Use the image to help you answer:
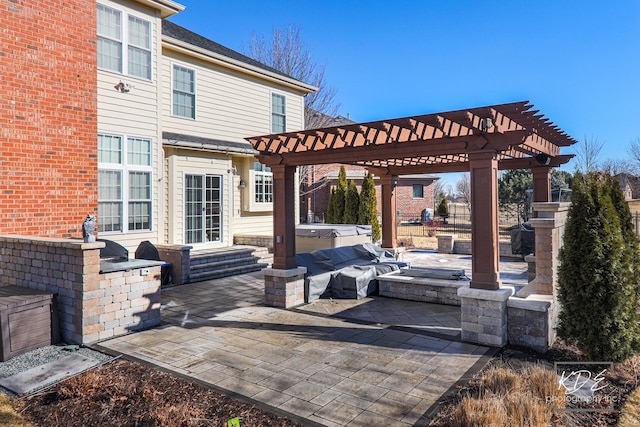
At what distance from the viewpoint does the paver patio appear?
3.85m

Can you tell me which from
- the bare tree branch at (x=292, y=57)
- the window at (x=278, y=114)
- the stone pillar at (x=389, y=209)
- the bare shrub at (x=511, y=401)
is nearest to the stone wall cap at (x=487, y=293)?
the bare shrub at (x=511, y=401)

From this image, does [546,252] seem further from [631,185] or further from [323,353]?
[631,185]

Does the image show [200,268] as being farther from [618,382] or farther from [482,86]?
[482,86]

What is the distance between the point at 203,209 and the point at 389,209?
18.2ft

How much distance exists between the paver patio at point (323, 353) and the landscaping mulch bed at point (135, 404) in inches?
8.8

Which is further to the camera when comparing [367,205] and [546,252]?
[367,205]

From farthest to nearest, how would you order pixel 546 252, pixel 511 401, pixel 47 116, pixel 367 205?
pixel 367 205 → pixel 47 116 → pixel 546 252 → pixel 511 401

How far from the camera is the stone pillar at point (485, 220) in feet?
18.2

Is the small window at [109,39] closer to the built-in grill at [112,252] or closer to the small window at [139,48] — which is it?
the small window at [139,48]

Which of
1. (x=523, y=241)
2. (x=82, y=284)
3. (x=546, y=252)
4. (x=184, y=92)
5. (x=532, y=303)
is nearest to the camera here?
(x=532, y=303)

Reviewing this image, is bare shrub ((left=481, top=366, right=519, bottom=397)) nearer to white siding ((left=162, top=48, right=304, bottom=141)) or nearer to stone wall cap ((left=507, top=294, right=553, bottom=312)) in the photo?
stone wall cap ((left=507, top=294, right=553, bottom=312))

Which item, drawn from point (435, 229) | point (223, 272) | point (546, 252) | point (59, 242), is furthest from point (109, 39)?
point (435, 229)

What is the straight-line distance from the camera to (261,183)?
13.7 m

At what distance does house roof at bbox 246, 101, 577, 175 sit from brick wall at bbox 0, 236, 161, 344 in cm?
316
